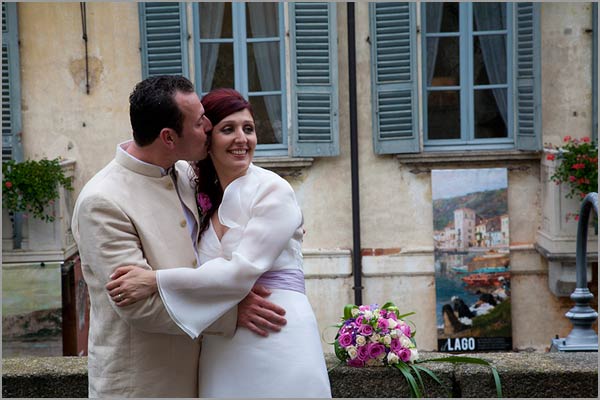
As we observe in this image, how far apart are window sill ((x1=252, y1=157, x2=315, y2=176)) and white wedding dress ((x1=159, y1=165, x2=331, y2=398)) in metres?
7.14

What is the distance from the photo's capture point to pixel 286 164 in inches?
417

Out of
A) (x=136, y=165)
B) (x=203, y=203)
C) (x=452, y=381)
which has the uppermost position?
(x=136, y=165)

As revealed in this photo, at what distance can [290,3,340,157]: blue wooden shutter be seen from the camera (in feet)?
34.0

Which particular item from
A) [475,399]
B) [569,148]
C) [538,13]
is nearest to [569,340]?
[475,399]

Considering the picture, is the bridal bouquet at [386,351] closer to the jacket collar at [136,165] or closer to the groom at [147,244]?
the groom at [147,244]

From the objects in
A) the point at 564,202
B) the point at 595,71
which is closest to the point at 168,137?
the point at 564,202

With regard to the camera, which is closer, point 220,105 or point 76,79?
point 220,105

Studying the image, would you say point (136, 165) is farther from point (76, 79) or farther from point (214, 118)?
point (76, 79)

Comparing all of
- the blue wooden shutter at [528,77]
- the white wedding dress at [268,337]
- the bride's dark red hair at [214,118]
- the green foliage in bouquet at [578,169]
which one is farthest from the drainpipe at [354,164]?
the white wedding dress at [268,337]

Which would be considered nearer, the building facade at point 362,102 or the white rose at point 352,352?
the white rose at point 352,352

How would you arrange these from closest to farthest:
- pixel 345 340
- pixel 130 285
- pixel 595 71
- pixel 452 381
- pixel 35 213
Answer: pixel 130 285, pixel 452 381, pixel 345 340, pixel 35 213, pixel 595 71

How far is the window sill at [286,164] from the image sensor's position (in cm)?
1050

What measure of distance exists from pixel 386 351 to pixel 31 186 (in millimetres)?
6443

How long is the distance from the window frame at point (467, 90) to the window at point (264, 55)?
2.88ft
